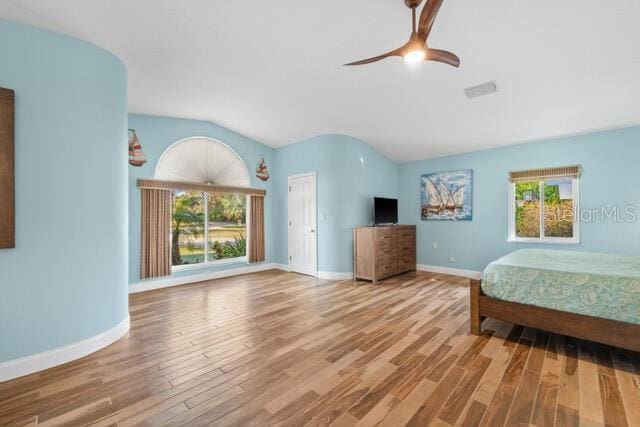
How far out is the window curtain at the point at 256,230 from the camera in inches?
215

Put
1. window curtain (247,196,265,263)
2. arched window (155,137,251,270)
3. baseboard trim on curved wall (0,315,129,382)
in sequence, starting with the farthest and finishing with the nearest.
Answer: window curtain (247,196,265,263)
arched window (155,137,251,270)
baseboard trim on curved wall (0,315,129,382)

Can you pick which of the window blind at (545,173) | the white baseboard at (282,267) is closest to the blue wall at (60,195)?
the white baseboard at (282,267)

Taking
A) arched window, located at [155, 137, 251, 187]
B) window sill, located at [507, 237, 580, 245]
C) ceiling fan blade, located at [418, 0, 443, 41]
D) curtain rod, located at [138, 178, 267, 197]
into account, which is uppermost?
ceiling fan blade, located at [418, 0, 443, 41]

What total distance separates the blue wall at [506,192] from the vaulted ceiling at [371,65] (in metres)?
0.34

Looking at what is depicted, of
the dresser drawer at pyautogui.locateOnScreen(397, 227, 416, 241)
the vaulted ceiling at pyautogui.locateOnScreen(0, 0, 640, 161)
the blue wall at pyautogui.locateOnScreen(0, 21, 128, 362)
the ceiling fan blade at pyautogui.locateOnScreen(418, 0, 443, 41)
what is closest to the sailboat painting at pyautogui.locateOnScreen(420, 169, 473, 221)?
the dresser drawer at pyautogui.locateOnScreen(397, 227, 416, 241)

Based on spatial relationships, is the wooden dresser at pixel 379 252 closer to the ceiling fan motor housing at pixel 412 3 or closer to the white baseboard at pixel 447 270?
the white baseboard at pixel 447 270

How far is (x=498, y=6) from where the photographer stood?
2100 millimetres

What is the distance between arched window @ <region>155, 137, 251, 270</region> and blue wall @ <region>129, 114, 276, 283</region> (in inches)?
4.1

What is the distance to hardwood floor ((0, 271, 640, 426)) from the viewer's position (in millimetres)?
1585

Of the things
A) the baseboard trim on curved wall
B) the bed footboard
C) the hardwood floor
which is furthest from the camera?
the bed footboard

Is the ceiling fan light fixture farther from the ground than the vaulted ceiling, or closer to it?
closer to it

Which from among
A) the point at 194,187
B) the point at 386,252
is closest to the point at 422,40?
the point at 386,252

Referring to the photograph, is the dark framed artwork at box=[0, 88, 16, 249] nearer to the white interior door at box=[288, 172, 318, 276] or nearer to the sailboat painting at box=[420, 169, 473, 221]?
the white interior door at box=[288, 172, 318, 276]

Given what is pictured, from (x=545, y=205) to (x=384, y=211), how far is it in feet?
8.50
